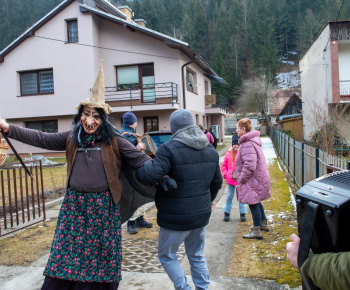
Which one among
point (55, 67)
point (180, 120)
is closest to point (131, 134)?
point (180, 120)

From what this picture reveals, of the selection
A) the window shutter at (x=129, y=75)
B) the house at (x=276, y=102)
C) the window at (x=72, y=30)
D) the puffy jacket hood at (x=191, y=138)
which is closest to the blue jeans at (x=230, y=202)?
the puffy jacket hood at (x=191, y=138)

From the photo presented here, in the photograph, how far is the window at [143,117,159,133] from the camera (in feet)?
64.5

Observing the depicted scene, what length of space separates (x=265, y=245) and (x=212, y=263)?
37.2 inches

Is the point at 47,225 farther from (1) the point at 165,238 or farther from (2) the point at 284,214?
(2) the point at 284,214

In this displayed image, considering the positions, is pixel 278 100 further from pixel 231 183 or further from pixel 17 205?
pixel 17 205

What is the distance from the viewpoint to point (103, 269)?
2.76m

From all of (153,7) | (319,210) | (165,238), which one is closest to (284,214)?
(165,238)

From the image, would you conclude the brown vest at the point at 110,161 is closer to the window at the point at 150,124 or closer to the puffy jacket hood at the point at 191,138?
the puffy jacket hood at the point at 191,138

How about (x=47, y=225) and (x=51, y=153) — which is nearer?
(x=47, y=225)

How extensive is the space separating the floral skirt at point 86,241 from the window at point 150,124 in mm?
16866

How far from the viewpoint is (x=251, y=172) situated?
4.73 metres

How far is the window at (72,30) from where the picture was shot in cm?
1970

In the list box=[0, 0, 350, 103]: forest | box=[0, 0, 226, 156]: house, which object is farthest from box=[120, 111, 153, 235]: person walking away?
box=[0, 0, 350, 103]: forest

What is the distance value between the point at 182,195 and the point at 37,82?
787 inches
